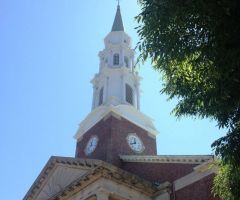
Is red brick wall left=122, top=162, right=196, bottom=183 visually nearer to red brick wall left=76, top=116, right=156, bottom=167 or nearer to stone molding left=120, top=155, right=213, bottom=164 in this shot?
stone molding left=120, top=155, right=213, bottom=164

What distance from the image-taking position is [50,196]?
88.0 ft

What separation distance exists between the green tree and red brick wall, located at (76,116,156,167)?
18393 millimetres

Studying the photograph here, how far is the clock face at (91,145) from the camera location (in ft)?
103

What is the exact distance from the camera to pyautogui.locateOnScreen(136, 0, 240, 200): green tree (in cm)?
878

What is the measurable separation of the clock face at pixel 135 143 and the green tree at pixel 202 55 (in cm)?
2017

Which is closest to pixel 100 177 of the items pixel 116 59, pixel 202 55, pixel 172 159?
pixel 172 159

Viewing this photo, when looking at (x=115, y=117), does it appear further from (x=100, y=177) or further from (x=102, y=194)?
(x=102, y=194)

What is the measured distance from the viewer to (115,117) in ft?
103

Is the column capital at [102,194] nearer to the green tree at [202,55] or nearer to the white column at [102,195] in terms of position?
the white column at [102,195]

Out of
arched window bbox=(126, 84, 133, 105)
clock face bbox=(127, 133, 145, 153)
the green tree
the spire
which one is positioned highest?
the spire

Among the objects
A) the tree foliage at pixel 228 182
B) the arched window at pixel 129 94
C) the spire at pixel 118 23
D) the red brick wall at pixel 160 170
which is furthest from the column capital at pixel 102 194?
the spire at pixel 118 23

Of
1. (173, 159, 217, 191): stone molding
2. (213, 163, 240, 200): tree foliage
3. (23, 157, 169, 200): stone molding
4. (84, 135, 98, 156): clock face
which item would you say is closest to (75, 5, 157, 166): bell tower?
(84, 135, 98, 156): clock face

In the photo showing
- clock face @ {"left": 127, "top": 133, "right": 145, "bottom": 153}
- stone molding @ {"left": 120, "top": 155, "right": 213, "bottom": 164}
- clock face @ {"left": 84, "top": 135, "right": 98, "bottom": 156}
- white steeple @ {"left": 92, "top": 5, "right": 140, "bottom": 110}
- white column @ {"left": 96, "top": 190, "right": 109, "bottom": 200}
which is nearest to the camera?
white column @ {"left": 96, "top": 190, "right": 109, "bottom": 200}

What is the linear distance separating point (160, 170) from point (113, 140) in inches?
197
